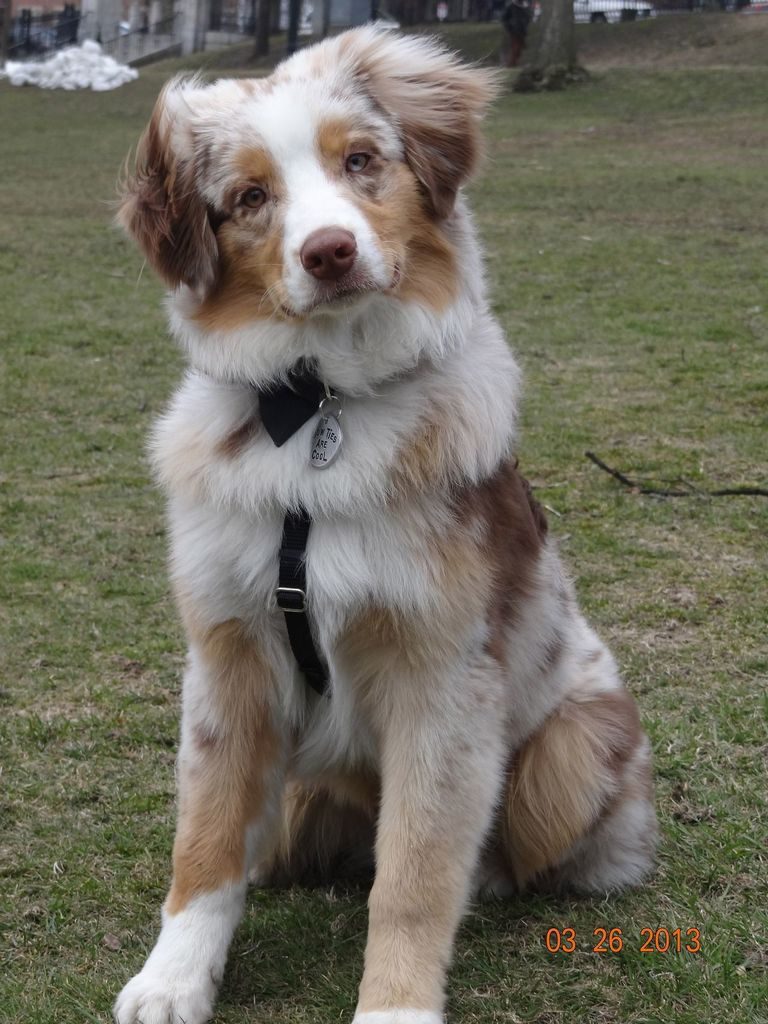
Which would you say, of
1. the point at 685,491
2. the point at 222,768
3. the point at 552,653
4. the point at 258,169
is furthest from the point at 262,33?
the point at 222,768

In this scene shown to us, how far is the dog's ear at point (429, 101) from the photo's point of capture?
10.3 feet

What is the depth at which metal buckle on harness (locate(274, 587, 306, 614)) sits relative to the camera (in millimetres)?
2891

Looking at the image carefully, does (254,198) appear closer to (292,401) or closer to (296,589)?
(292,401)

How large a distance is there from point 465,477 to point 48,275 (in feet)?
32.9

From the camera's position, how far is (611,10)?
1588 inches

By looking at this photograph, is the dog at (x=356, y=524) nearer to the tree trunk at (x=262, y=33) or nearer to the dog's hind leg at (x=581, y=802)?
the dog's hind leg at (x=581, y=802)

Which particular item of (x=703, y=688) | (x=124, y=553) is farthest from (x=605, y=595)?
(x=124, y=553)

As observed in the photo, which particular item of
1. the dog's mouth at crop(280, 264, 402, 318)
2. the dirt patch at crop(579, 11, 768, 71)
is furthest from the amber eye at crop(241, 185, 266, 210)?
the dirt patch at crop(579, 11, 768, 71)

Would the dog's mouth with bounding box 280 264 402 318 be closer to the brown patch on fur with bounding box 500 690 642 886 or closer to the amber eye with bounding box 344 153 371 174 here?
the amber eye with bounding box 344 153 371 174

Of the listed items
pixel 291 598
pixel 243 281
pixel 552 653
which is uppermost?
pixel 243 281

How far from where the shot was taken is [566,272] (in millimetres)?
11945

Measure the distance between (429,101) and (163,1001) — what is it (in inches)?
84.9

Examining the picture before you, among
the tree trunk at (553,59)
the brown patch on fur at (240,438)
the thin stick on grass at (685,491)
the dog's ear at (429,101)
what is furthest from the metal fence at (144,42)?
the brown patch on fur at (240,438)

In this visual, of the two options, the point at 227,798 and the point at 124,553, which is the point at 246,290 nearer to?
the point at 227,798
